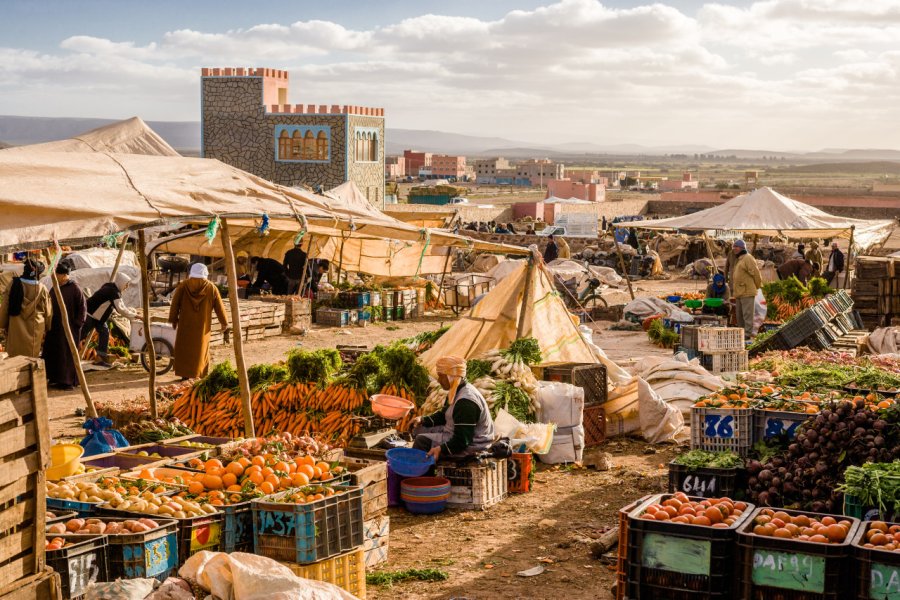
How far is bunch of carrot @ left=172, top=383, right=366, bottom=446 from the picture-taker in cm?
888

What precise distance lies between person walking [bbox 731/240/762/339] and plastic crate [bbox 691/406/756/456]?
743 centimetres

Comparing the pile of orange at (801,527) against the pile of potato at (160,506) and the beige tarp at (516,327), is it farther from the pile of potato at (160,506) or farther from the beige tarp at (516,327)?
the beige tarp at (516,327)

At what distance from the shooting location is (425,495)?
24.2ft

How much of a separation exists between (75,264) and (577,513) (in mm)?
13392

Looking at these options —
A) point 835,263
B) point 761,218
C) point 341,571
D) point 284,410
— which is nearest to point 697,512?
point 341,571

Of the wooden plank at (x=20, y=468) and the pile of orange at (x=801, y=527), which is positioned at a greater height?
the wooden plank at (x=20, y=468)

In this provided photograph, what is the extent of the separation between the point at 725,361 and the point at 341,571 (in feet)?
28.6

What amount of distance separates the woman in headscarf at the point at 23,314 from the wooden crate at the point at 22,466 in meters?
7.45

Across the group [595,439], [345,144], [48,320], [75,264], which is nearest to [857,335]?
[595,439]

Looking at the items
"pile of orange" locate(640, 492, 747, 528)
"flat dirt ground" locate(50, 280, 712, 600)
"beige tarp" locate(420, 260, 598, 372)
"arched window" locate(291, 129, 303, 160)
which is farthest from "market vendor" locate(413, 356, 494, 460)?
"arched window" locate(291, 129, 303, 160)

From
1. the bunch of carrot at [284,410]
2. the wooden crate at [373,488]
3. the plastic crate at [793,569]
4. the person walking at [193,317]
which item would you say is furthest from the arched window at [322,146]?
the plastic crate at [793,569]

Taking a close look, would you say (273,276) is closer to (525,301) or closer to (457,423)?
(525,301)

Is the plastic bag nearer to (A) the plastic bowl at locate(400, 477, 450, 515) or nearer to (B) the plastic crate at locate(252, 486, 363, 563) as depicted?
(A) the plastic bowl at locate(400, 477, 450, 515)

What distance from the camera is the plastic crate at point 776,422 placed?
7.23 metres
